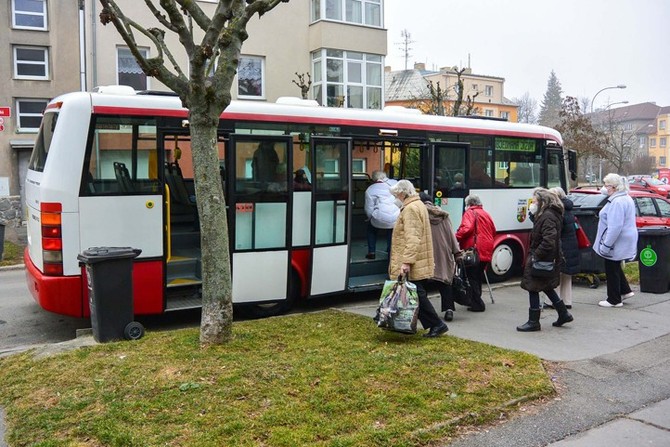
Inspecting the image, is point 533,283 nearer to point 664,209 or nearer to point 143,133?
point 143,133

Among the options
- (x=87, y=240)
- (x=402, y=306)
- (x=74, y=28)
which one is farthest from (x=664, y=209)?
(x=74, y=28)

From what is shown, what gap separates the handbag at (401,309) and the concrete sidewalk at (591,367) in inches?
40.3

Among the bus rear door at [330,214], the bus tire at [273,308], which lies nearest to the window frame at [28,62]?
the bus rear door at [330,214]

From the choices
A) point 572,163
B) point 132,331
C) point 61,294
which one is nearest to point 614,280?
point 572,163

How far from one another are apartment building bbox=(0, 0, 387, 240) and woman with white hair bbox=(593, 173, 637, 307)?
16.9 m

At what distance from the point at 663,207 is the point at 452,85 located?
50.1 meters

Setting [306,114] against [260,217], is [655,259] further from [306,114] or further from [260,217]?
[260,217]

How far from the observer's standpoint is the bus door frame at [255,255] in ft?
26.9

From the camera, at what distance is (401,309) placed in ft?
21.9

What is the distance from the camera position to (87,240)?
7.38 metres

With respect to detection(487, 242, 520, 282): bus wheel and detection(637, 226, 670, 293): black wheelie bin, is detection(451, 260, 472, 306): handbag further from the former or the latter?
detection(637, 226, 670, 293): black wheelie bin

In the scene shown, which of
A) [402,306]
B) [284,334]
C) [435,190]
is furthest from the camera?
[435,190]

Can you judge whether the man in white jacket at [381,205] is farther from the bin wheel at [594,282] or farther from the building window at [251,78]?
the building window at [251,78]

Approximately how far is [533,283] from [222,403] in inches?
165
